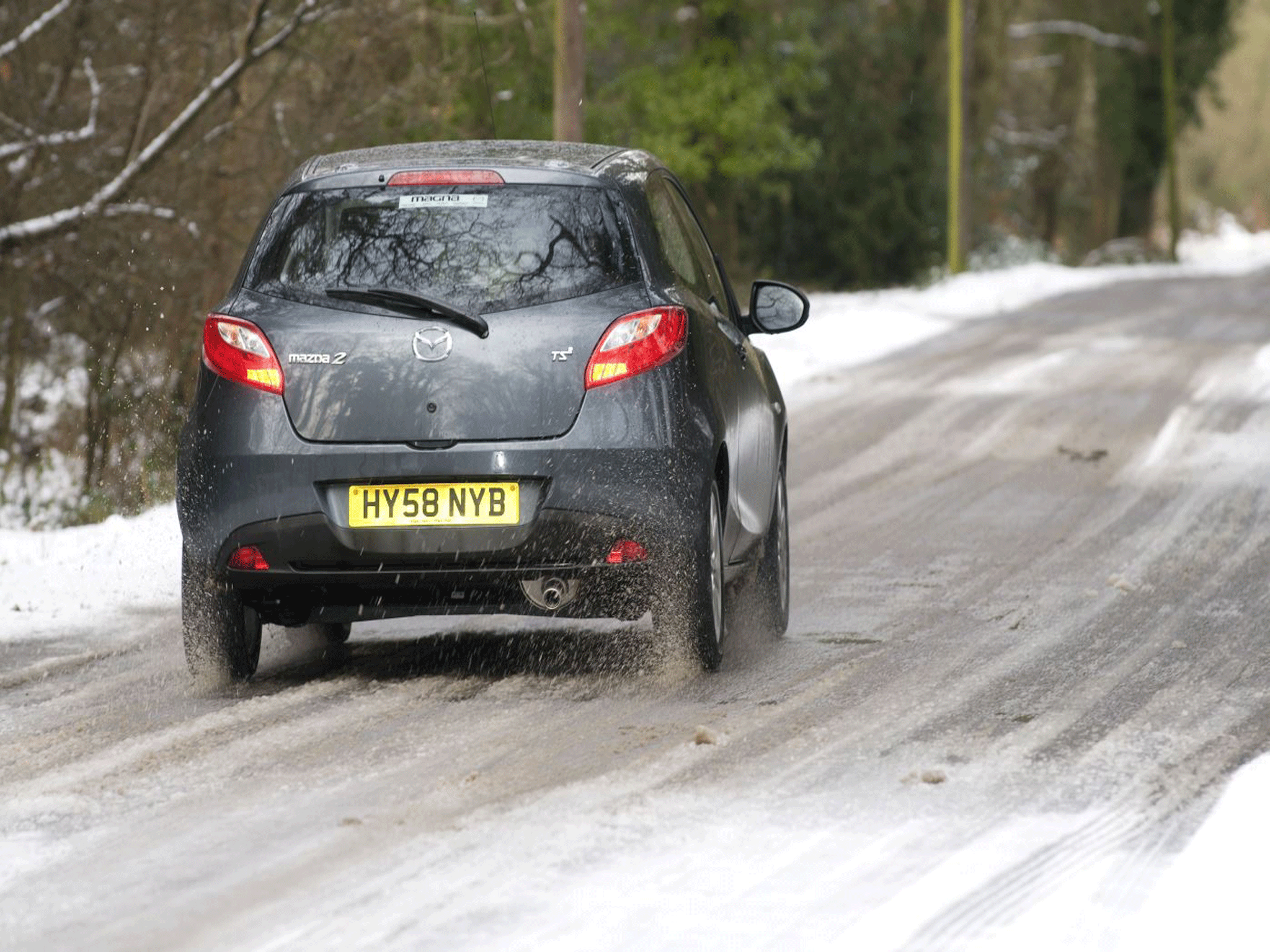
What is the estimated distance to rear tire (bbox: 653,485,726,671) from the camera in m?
7.12

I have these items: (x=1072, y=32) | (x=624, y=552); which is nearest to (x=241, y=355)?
(x=624, y=552)

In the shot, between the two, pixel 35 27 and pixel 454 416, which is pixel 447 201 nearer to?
pixel 454 416

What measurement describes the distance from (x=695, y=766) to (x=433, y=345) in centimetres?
168

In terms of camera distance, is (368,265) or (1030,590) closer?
(368,265)

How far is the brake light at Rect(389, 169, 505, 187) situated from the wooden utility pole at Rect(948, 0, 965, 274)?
34.6 metres

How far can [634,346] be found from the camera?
7023 millimetres

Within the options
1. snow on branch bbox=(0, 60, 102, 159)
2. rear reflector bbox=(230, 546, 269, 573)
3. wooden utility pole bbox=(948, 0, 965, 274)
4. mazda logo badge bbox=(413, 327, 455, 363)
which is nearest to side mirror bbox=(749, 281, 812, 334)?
mazda logo badge bbox=(413, 327, 455, 363)

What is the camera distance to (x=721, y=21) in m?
40.1

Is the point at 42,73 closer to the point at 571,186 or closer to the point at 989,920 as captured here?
the point at 571,186

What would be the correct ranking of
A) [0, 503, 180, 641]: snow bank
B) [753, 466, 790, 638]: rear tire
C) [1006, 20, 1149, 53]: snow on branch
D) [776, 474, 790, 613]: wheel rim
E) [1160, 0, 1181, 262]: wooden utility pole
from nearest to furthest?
[753, 466, 790, 638]: rear tire
[776, 474, 790, 613]: wheel rim
[0, 503, 180, 641]: snow bank
[1006, 20, 1149, 53]: snow on branch
[1160, 0, 1181, 262]: wooden utility pole

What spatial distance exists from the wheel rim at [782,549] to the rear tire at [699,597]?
112cm

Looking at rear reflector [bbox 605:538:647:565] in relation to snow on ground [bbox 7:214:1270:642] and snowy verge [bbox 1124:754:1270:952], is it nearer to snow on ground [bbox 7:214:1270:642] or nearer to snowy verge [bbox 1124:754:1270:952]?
snowy verge [bbox 1124:754:1270:952]

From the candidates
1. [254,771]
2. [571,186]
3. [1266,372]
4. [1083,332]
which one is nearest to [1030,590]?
[571,186]

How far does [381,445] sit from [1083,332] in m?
19.7
